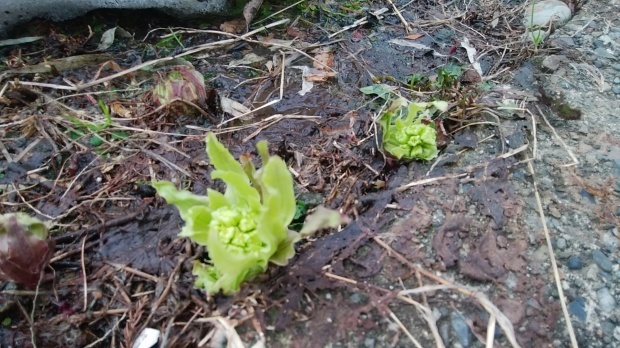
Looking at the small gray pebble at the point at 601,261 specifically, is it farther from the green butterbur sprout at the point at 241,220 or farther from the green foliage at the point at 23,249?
the green foliage at the point at 23,249

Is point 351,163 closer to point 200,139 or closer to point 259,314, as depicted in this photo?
point 200,139

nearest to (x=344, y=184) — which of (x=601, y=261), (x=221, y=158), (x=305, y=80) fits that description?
(x=221, y=158)

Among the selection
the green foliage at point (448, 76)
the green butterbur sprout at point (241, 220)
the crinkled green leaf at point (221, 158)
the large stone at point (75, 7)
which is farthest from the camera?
the large stone at point (75, 7)

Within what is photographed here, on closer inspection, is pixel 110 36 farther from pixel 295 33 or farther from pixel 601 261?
pixel 601 261

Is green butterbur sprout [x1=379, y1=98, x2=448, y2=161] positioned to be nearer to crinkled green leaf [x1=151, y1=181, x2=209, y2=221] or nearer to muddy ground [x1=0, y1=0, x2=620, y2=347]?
muddy ground [x1=0, y1=0, x2=620, y2=347]

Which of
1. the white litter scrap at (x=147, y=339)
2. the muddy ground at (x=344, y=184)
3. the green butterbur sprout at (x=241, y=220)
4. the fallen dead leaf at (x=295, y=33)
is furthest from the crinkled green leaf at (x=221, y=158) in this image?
the fallen dead leaf at (x=295, y=33)

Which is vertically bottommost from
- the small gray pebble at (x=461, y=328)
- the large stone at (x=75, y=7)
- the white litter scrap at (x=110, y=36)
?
the small gray pebble at (x=461, y=328)
